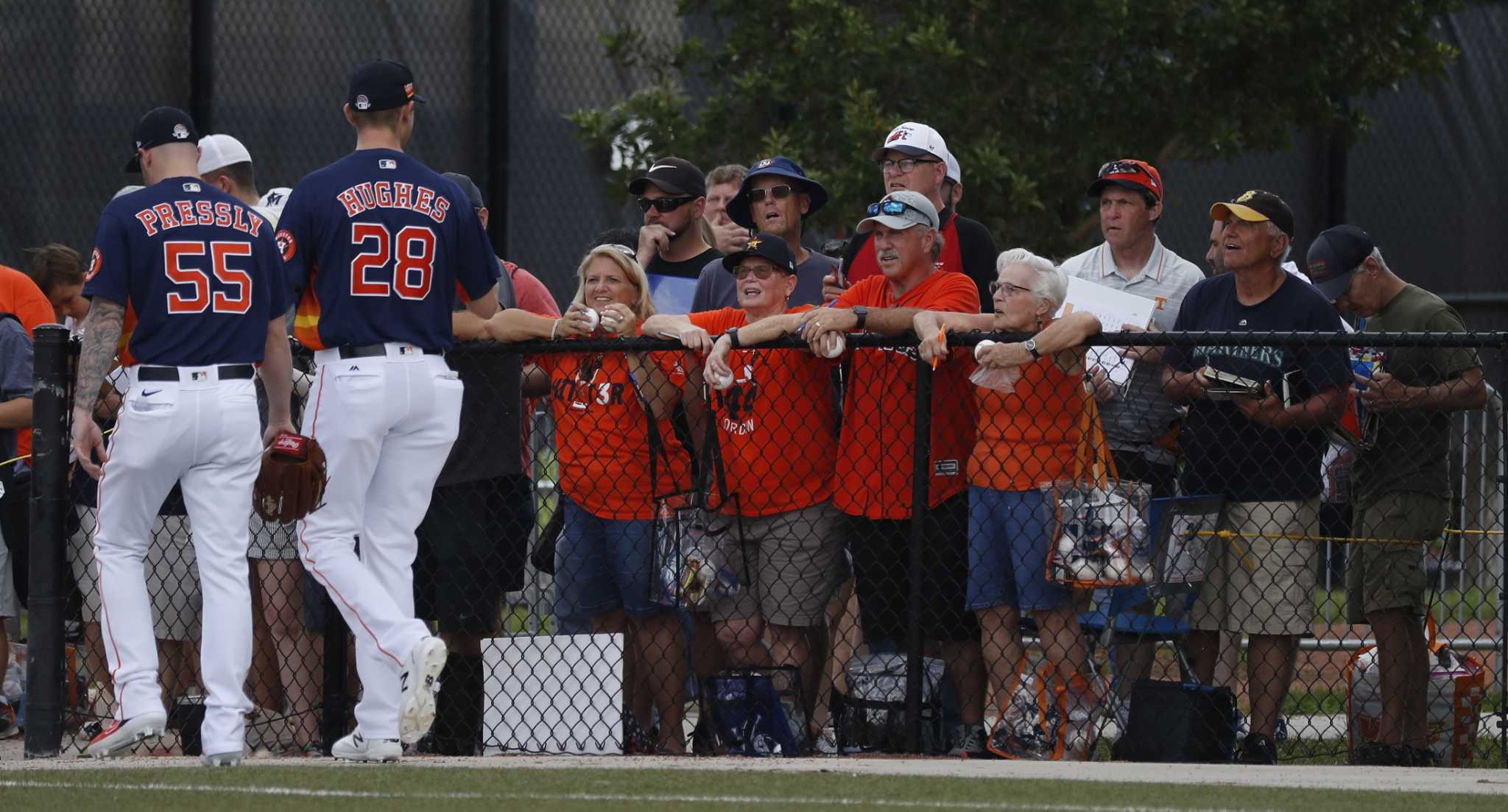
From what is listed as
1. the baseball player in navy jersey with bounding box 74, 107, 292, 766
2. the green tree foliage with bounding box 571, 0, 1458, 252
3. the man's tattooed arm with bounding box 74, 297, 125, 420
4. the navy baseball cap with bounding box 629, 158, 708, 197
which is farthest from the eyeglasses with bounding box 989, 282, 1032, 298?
the green tree foliage with bounding box 571, 0, 1458, 252

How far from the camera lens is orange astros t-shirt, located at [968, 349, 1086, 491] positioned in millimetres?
6371

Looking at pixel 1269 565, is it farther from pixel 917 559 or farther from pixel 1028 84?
pixel 1028 84

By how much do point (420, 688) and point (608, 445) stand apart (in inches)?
51.7

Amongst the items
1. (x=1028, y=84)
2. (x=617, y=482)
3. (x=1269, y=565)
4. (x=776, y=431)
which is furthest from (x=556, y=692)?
(x=1028, y=84)

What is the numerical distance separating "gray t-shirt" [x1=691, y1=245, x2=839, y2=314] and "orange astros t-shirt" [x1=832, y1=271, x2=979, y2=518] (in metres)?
0.83

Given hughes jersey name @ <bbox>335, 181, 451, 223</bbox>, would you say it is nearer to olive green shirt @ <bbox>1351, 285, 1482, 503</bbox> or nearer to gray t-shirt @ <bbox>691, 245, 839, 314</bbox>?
gray t-shirt @ <bbox>691, 245, 839, 314</bbox>

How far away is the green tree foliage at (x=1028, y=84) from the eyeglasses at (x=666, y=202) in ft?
8.87

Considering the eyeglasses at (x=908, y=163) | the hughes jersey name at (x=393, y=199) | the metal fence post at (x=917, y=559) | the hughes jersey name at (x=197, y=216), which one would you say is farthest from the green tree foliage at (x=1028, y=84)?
the hughes jersey name at (x=197, y=216)

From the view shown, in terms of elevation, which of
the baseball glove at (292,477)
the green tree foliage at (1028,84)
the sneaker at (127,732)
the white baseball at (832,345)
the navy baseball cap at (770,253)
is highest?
the green tree foliage at (1028,84)

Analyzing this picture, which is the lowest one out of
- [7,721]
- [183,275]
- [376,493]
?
[7,721]

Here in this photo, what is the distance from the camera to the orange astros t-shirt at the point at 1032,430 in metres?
6.37

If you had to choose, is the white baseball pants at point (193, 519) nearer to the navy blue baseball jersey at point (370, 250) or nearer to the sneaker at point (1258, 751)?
the navy blue baseball jersey at point (370, 250)

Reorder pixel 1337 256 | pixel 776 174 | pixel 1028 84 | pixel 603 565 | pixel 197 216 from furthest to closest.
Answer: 1. pixel 1028 84
2. pixel 776 174
3. pixel 1337 256
4. pixel 603 565
5. pixel 197 216

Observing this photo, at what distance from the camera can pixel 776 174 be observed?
24.8ft
